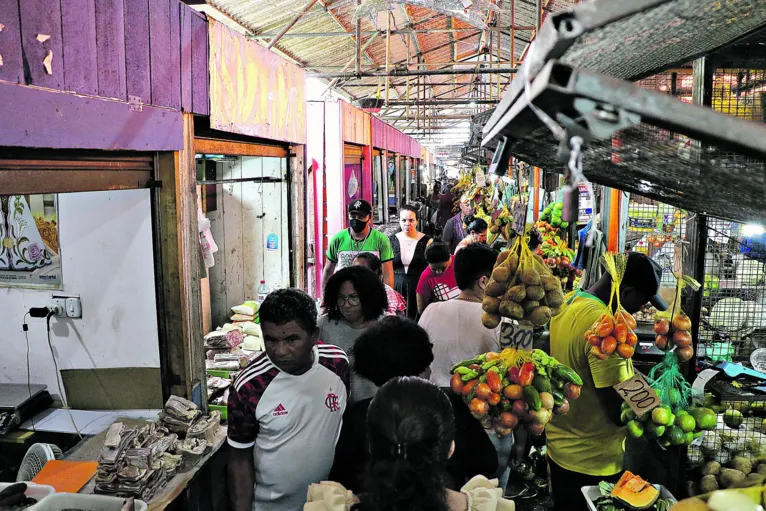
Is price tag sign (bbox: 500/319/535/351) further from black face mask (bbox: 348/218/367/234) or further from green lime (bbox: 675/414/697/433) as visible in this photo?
black face mask (bbox: 348/218/367/234)

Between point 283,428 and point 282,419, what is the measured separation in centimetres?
4

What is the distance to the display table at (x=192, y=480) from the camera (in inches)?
121

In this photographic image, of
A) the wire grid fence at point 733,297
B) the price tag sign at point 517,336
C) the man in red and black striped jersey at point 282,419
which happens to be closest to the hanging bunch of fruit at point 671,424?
the price tag sign at point 517,336

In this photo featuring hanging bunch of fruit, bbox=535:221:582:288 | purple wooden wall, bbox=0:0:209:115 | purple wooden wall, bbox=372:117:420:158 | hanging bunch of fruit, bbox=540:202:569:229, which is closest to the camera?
purple wooden wall, bbox=0:0:209:115

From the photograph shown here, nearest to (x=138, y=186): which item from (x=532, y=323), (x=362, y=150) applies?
(x=532, y=323)

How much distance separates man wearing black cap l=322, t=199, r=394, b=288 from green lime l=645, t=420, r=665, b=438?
309 cm

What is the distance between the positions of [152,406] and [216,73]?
227cm

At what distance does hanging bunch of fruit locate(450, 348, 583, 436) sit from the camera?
8.52 feet

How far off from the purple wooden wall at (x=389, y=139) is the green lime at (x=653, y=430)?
33.9 ft

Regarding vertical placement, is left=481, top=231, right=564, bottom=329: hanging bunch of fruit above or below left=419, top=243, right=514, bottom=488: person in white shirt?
above

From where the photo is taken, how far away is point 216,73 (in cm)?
410

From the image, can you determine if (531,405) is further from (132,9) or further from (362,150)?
(362,150)

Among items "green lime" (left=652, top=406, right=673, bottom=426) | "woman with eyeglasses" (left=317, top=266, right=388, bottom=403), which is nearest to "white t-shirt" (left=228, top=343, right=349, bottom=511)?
"woman with eyeglasses" (left=317, top=266, right=388, bottom=403)

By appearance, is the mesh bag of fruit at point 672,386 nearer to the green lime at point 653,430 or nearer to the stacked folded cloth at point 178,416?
the green lime at point 653,430
